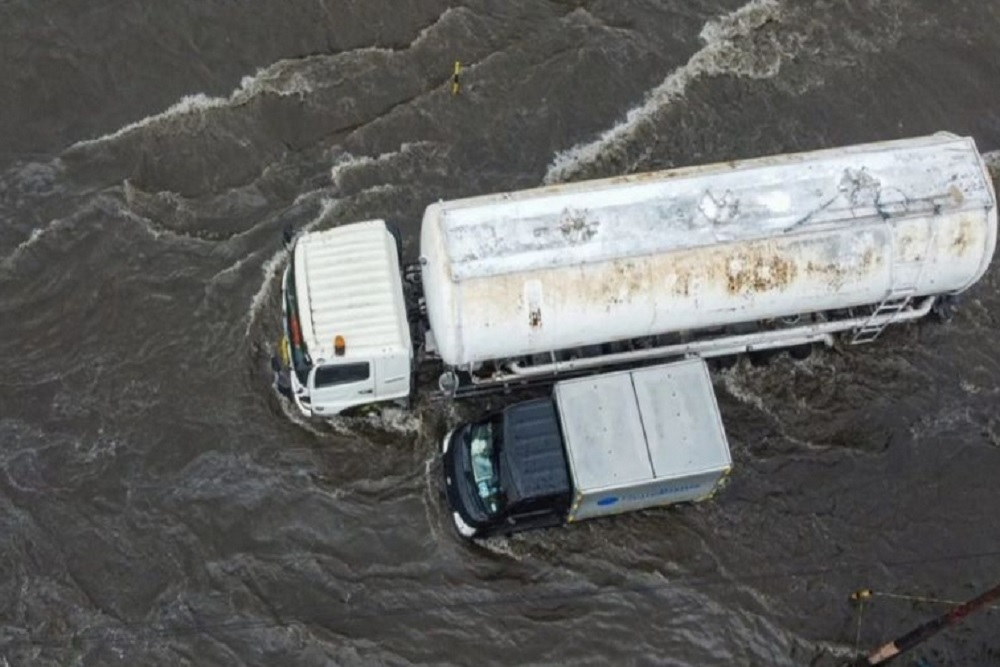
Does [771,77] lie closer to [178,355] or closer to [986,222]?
[986,222]

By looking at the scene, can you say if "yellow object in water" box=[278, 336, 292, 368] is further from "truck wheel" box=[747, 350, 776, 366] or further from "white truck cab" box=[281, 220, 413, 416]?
"truck wheel" box=[747, 350, 776, 366]

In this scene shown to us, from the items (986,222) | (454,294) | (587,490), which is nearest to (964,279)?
(986,222)

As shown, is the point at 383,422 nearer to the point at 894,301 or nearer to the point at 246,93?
the point at 246,93

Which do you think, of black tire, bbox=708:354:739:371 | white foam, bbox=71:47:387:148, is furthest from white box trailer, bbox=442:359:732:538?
white foam, bbox=71:47:387:148

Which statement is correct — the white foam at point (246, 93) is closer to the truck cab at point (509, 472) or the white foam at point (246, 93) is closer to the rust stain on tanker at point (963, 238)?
the truck cab at point (509, 472)

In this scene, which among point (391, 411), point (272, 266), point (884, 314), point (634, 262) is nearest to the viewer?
point (634, 262)

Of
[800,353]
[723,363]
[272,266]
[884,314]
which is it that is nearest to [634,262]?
[723,363]

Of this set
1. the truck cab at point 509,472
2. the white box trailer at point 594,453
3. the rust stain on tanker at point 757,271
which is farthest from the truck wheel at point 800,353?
the truck cab at point 509,472
